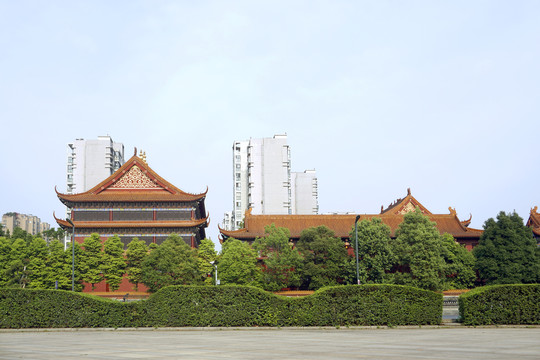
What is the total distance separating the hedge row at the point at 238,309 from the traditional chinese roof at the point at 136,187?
3374 cm

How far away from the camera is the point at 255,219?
64000mm

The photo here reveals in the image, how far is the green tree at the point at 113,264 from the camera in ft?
168

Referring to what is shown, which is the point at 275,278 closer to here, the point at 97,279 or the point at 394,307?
the point at 97,279

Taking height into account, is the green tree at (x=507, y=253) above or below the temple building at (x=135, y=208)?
below

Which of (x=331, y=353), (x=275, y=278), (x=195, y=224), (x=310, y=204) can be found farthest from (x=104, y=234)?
(x=310, y=204)

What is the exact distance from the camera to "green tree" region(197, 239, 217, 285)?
165 ft

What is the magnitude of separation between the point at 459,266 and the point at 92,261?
33.1 metres

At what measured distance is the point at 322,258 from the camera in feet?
165

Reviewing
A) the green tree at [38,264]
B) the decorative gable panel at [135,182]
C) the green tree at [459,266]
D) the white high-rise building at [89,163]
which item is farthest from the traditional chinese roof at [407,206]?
the white high-rise building at [89,163]

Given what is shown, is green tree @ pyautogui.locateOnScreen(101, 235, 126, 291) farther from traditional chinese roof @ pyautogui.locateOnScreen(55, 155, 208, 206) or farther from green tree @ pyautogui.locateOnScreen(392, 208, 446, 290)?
green tree @ pyautogui.locateOnScreen(392, 208, 446, 290)

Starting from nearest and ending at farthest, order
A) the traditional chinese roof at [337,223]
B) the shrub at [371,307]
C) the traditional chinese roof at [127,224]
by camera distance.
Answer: the shrub at [371,307]
the traditional chinese roof at [127,224]
the traditional chinese roof at [337,223]

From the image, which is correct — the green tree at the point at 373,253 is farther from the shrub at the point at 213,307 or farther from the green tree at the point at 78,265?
the shrub at the point at 213,307

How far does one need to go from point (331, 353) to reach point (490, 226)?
43042 millimetres

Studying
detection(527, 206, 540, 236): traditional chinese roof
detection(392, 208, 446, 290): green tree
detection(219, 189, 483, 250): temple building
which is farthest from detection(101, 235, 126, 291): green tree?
detection(527, 206, 540, 236): traditional chinese roof
